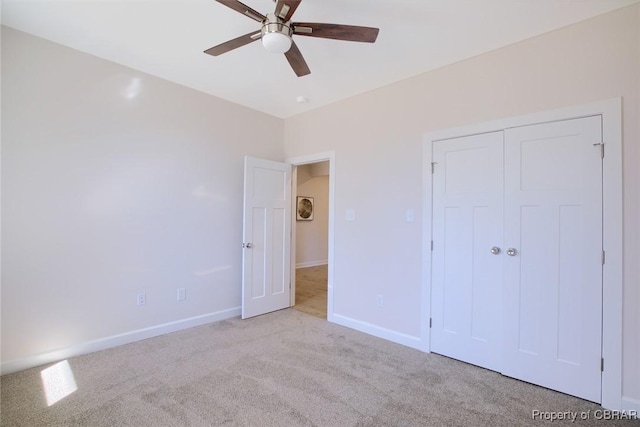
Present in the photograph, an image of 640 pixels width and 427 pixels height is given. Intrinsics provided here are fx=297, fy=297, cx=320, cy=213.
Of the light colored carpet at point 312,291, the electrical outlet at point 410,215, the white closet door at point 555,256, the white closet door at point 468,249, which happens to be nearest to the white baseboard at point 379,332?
the white closet door at point 468,249

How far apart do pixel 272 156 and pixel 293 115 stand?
2.10ft

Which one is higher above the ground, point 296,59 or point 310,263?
point 296,59

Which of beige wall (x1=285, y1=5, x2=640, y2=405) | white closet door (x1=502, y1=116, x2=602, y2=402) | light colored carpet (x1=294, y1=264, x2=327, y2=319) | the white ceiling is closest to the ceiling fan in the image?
the white ceiling

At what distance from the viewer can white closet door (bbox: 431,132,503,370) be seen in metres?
2.44

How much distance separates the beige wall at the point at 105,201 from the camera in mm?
2334

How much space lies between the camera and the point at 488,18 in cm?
209

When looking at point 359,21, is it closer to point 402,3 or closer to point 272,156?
point 402,3

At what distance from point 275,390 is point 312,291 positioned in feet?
9.54

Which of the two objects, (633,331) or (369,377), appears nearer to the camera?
(633,331)

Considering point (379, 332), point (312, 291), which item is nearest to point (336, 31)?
point (379, 332)

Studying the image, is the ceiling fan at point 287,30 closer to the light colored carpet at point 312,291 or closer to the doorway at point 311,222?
the light colored carpet at point 312,291

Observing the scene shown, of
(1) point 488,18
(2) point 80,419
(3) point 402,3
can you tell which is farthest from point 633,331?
(2) point 80,419

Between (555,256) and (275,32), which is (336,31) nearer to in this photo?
(275,32)

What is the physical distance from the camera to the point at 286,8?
1.68m
